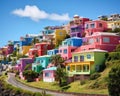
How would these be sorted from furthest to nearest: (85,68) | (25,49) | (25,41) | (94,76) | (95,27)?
(25,41), (25,49), (95,27), (85,68), (94,76)

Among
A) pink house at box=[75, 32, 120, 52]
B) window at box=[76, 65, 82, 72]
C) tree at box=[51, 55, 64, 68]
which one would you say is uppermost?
pink house at box=[75, 32, 120, 52]

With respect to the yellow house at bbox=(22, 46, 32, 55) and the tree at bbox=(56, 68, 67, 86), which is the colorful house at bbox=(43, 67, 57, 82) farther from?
the yellow house at bbox=(22, 46, 32, 55)

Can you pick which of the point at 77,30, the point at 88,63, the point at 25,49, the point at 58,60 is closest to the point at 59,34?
the point at 77,30

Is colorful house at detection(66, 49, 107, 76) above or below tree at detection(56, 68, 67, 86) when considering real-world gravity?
above

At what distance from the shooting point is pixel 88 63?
68438mm

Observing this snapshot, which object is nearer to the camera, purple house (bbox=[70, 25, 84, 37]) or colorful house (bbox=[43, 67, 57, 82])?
colorful house (bbox=[43, 67, 57, 82])

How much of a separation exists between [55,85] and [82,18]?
3919 cm

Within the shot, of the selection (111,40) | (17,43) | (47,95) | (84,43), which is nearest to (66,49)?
(84,43)

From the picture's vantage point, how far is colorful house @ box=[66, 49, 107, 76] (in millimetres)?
68438

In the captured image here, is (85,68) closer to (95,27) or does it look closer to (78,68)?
(78,68)

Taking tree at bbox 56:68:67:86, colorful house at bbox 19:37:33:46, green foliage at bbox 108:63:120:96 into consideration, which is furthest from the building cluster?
colorful house at bbox 19:37:33:46

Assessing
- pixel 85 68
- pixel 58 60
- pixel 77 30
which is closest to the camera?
pixel 85 68

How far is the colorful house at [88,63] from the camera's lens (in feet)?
225

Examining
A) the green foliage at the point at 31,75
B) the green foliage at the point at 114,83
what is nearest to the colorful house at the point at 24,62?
the green foliage at the point at 31,75
